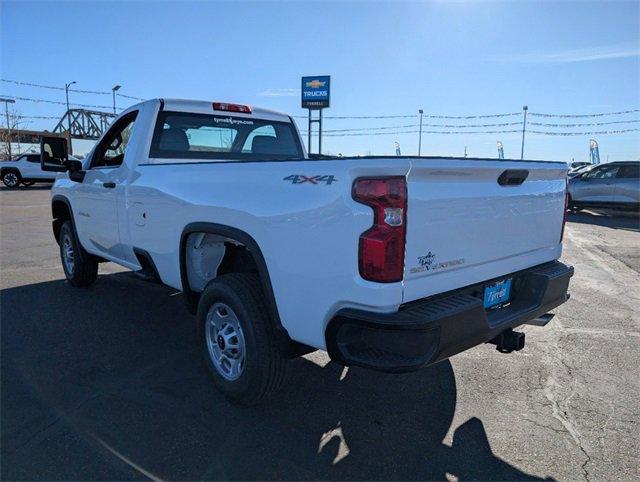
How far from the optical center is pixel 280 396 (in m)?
3.42

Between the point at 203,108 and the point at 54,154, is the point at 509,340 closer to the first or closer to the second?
the point at 203,108

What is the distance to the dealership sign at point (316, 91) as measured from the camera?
3262 cm

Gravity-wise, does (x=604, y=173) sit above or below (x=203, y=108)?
below

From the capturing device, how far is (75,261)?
5.93 m

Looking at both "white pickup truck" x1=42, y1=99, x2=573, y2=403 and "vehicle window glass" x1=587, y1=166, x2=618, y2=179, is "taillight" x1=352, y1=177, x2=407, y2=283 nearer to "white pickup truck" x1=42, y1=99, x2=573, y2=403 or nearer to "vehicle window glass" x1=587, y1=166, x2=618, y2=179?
"white pickup truck" x1=42, y1=99, x2=573, y2=403

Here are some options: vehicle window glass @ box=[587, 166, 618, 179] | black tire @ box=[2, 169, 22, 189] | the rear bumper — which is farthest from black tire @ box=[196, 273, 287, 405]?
black tire @ box=[2, 169, 22, 189]

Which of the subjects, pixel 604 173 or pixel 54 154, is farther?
pixel 604 173

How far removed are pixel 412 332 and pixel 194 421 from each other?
1.60 meters

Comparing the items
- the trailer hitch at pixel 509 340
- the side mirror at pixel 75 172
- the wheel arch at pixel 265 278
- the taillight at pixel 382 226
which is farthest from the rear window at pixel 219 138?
the trailer hitch at pixel 509 340

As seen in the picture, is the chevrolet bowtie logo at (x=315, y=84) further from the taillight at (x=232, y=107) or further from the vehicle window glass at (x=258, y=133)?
the taillight at (x=232, y=107)

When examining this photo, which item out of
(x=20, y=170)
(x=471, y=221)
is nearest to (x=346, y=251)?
(x=471, y=221)

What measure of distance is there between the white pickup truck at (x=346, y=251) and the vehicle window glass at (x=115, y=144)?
1.39 ft

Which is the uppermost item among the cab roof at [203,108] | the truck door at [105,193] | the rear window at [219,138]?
the cab roof at [203,108]

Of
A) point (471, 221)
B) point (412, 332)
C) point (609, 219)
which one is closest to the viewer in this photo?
Answer: point (412, 332)
